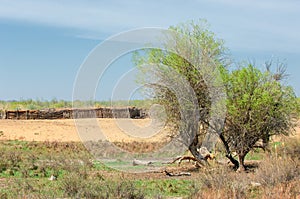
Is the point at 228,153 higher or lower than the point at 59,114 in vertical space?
lower

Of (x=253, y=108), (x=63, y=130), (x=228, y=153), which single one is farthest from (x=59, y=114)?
(x=253, y=108)

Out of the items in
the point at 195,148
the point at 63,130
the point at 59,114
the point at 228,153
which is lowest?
the point at 228,153

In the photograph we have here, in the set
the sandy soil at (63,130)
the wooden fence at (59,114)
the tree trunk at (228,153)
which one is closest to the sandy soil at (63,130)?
the sandy soil at (63,130)

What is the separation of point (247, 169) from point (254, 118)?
7.95 feet

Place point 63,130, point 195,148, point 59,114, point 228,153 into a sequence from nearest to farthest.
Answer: point 228,153 → point 195,148 → point 63,130 → point 59,114

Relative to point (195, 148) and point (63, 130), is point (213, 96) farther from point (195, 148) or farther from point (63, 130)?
point (63, 130)

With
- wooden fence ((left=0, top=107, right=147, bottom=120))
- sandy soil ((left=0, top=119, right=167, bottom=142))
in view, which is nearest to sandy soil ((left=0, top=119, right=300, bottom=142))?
sandy soil ((left=0, top=119, right=167, bottom=142))

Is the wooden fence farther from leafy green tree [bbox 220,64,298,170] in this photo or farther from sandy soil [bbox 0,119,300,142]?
leafy green tree [bbox 220,64,298,170]

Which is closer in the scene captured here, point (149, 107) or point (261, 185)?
point (261, 185)

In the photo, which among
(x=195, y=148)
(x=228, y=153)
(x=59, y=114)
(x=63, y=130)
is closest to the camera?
(x=228, y=153)

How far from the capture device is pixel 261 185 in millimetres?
16422


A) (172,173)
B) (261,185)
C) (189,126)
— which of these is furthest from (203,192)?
(189,126)

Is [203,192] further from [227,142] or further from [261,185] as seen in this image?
[227,142]

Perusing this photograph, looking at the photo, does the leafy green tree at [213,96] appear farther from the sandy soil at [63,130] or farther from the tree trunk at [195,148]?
the sandy soil at [63,130]
